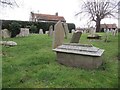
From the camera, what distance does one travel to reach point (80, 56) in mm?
7559

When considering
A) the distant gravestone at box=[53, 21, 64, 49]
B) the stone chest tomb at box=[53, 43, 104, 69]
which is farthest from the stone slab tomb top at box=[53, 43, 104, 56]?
the distant gravestone at box=[53, 21, 64, 49]

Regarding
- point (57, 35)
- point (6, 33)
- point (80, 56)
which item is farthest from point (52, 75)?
point (6, 33)

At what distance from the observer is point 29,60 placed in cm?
863

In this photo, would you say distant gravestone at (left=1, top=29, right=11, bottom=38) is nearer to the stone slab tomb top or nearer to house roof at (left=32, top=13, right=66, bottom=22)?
the stone slab tomb top

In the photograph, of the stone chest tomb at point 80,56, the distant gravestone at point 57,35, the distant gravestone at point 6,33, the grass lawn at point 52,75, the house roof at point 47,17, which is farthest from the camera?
the house roof at point 47,17

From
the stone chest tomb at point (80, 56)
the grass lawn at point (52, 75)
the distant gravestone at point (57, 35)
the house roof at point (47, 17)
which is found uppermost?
the house roof at point (47, 17)

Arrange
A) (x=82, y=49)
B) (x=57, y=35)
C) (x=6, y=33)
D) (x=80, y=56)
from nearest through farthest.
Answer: (x=80, y=56) → (x=82, y=49) → (x=57, y=35) → (x=6, y=33)

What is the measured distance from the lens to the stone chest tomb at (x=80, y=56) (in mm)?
7387

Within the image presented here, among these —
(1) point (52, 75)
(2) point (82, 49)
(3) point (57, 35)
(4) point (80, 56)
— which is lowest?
(1) point (52, 75)

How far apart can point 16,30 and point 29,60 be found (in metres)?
11.8

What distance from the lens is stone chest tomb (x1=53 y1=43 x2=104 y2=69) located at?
7.39 metres

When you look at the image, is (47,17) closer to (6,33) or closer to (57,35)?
(6,33)

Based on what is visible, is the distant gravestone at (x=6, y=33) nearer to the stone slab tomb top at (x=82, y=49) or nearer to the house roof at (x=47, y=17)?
the stone slab tomb top at (x=82, y=49)

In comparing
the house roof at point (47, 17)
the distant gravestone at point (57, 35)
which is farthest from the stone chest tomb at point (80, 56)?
the house roof at point (47, 17)
